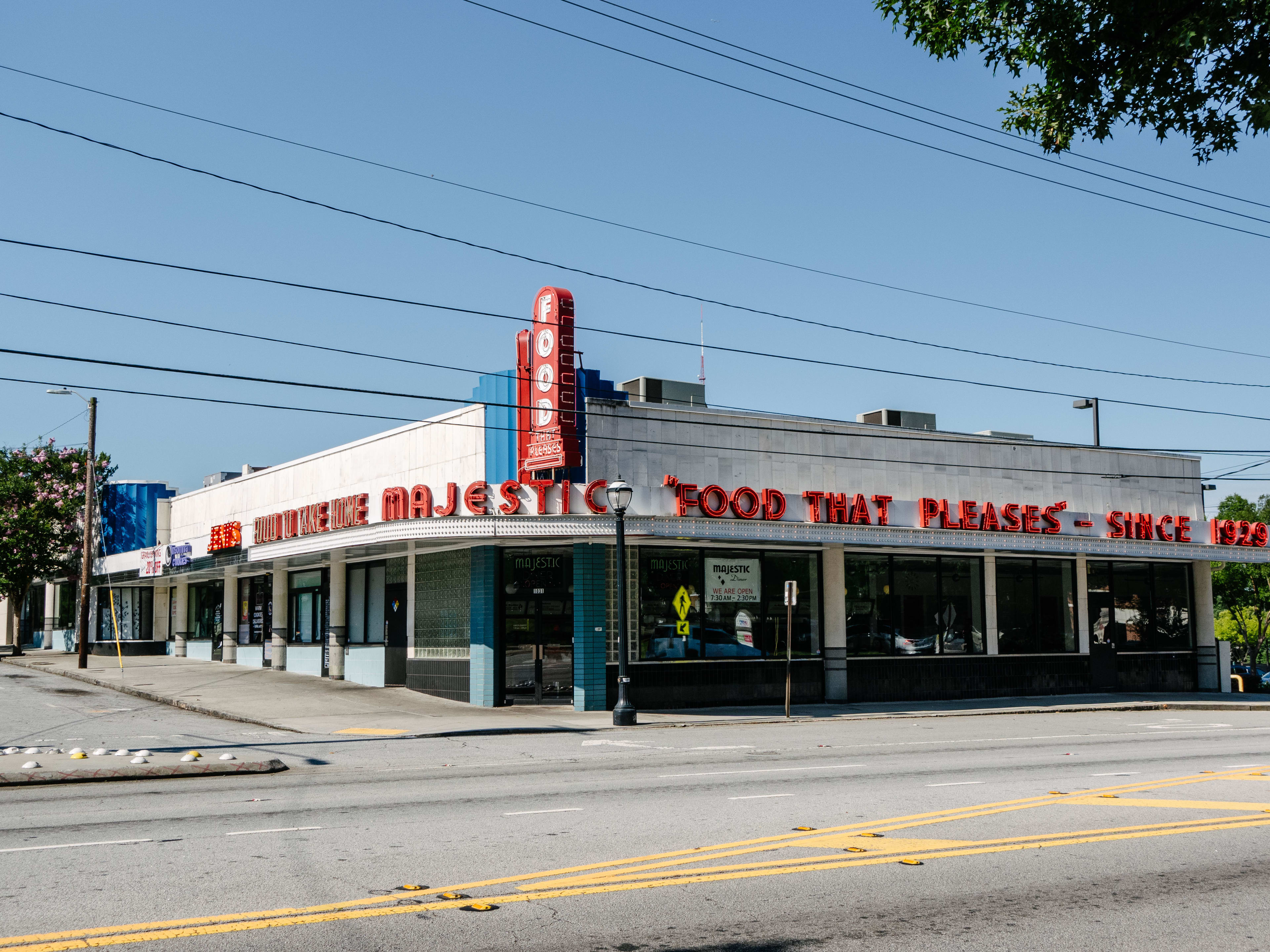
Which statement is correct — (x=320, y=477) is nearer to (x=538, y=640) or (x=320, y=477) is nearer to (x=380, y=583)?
(x=380, y=583)

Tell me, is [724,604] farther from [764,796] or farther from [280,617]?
[280,617]

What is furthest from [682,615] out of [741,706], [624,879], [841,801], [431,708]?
[624,879]

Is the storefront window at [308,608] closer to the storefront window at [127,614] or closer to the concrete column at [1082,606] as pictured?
the storefront window at [127,614]

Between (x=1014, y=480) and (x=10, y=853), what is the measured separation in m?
27.8

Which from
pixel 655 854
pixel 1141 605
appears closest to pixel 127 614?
pixel 1141 605

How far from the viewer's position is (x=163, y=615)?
159 ft

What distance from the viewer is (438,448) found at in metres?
27.1

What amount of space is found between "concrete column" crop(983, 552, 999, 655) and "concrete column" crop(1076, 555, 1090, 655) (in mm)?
3258

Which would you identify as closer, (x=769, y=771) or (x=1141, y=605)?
(x=769, y=771)

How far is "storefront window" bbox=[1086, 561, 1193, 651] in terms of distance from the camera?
111 ft

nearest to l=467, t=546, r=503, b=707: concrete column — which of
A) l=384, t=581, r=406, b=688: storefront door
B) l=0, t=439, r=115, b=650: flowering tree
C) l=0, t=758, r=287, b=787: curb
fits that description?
l=384, t=581, r=406, b=688: storefront door

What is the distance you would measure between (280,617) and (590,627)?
15.2 meters

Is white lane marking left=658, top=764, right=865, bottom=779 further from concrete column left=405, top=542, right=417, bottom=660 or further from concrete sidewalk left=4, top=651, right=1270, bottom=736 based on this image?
concrete column left=405, top=542, right=417, bottom=660

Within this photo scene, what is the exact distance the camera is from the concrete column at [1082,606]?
109 ft
